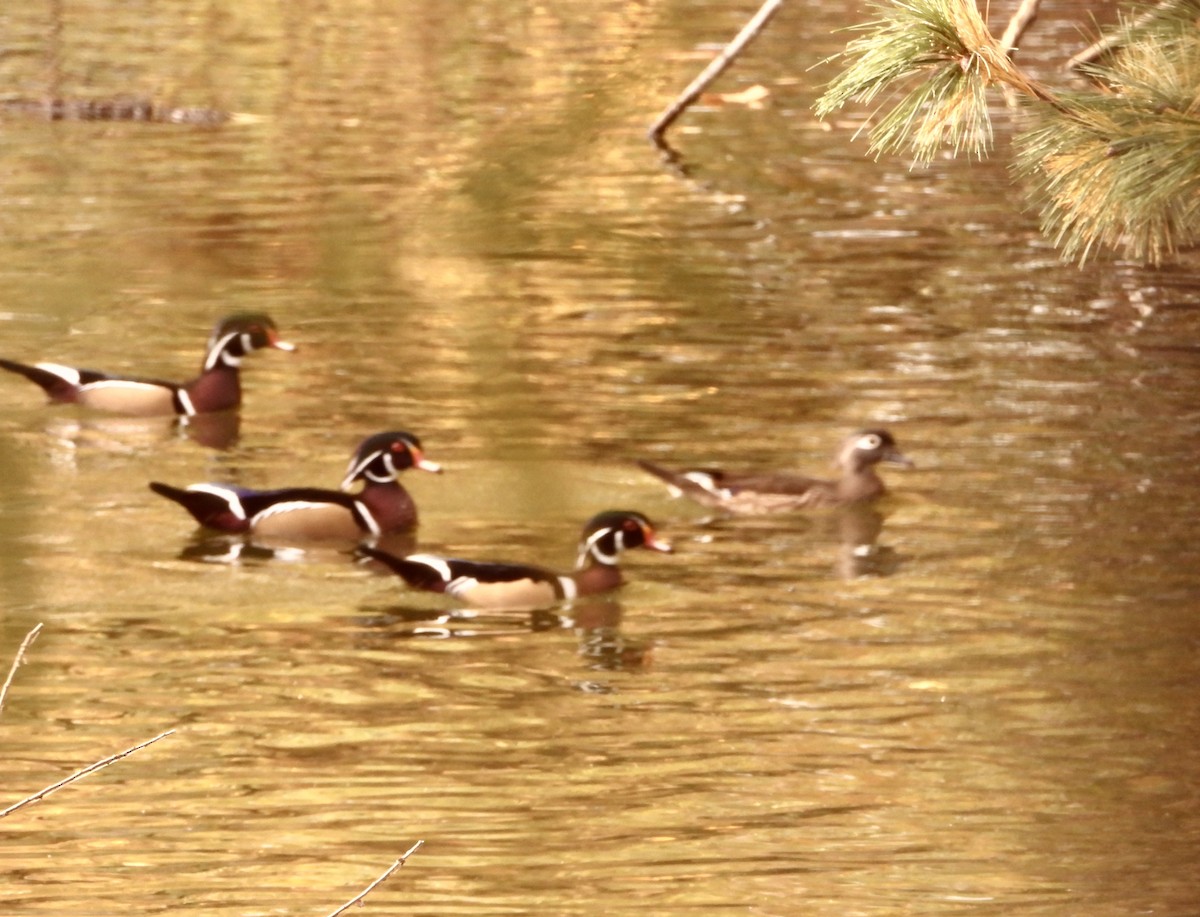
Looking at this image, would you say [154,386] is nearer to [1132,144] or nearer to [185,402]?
[185,402]

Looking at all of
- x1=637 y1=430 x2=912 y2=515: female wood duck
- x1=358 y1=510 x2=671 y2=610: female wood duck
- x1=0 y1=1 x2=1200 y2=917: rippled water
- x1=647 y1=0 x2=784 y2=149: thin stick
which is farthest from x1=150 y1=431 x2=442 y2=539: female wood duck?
x1=647 y1=0 x2=784 y2=149: thin stick

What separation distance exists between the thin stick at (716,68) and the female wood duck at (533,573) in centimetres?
436

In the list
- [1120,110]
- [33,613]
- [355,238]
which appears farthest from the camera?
[355,238]

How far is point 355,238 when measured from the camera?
16031 millimetres

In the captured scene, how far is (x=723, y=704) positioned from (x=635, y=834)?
46.7 inches

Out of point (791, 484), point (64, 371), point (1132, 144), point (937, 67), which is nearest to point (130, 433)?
point (64, 371)

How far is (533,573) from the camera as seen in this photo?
30.5 feet

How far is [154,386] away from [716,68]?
5.58m

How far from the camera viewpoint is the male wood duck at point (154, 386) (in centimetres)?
1185

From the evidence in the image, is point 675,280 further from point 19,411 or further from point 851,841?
point 851,841

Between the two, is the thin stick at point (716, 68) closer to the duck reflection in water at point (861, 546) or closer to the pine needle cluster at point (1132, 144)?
the duck reflection in water at point (861, 546)

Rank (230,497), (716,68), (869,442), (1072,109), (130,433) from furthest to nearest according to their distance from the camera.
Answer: (716,68)
(130,433)
(869,442)
(230,497)
(1072,109)

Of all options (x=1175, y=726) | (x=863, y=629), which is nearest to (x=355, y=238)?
(x=863, y=629)

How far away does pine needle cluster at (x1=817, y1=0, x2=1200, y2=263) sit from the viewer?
6074mm
